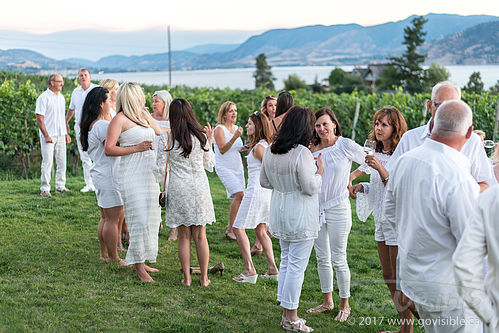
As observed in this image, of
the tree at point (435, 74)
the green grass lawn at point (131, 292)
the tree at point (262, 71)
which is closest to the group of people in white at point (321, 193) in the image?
the green grass lawn at point (131, 292)

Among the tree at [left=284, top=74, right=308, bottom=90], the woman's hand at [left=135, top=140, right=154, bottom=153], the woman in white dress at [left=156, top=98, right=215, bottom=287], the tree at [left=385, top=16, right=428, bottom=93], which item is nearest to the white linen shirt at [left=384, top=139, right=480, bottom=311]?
the woman in white dress at [left=156, top=98, right=215, bottom=287]

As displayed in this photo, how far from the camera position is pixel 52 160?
372 inches

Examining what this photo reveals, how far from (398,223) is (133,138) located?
3.17 m

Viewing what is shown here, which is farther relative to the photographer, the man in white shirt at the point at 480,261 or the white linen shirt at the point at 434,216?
the white linen shirt at the point at 434,216

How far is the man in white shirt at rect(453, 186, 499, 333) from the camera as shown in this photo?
2.37m

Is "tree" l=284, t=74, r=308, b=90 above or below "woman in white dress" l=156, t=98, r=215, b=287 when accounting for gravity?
below

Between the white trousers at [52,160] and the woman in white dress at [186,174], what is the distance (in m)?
4.89

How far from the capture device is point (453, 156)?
2.83 meters

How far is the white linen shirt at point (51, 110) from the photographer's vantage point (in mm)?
9070

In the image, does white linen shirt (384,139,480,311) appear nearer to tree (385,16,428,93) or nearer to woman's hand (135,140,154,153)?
woman's hand (135,140,154,153)

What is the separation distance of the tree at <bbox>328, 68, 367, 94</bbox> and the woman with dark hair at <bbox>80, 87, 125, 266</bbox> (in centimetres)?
8354

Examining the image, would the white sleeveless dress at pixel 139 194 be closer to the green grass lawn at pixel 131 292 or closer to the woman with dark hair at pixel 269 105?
the green grass lawn at pixel 131 292

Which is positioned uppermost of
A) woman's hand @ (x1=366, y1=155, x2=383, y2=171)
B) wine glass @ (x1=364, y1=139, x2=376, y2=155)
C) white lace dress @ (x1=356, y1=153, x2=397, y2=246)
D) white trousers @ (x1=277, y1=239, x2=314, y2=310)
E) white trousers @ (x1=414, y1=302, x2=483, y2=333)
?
wine glass @ (x1=364, y1=139, x2=376, y2=155)

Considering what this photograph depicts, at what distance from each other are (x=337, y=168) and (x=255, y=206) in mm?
1543
